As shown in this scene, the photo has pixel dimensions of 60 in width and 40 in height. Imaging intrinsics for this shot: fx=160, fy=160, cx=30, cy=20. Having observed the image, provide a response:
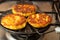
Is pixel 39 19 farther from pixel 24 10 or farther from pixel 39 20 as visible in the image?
pixel 24 10

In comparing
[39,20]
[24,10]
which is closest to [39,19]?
[39,20]

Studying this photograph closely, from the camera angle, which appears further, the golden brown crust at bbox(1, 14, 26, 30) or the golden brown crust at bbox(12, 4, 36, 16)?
the golden brown crust at bbox(12, 4, 36, 16)

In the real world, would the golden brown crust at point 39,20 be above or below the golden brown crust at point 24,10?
below

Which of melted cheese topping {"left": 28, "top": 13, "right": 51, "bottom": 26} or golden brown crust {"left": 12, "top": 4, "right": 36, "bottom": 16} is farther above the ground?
golden brown crust {"left": 12, "top": 4, "right": 36, "bottom": 16}

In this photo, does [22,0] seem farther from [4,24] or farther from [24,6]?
[4,24]

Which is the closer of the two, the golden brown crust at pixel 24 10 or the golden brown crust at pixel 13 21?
the golden brown crust at pixel 13 21

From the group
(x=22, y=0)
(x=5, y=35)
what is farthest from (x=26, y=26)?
(x=22, y=0)

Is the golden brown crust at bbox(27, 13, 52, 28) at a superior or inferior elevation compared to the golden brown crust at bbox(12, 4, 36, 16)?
inferior
